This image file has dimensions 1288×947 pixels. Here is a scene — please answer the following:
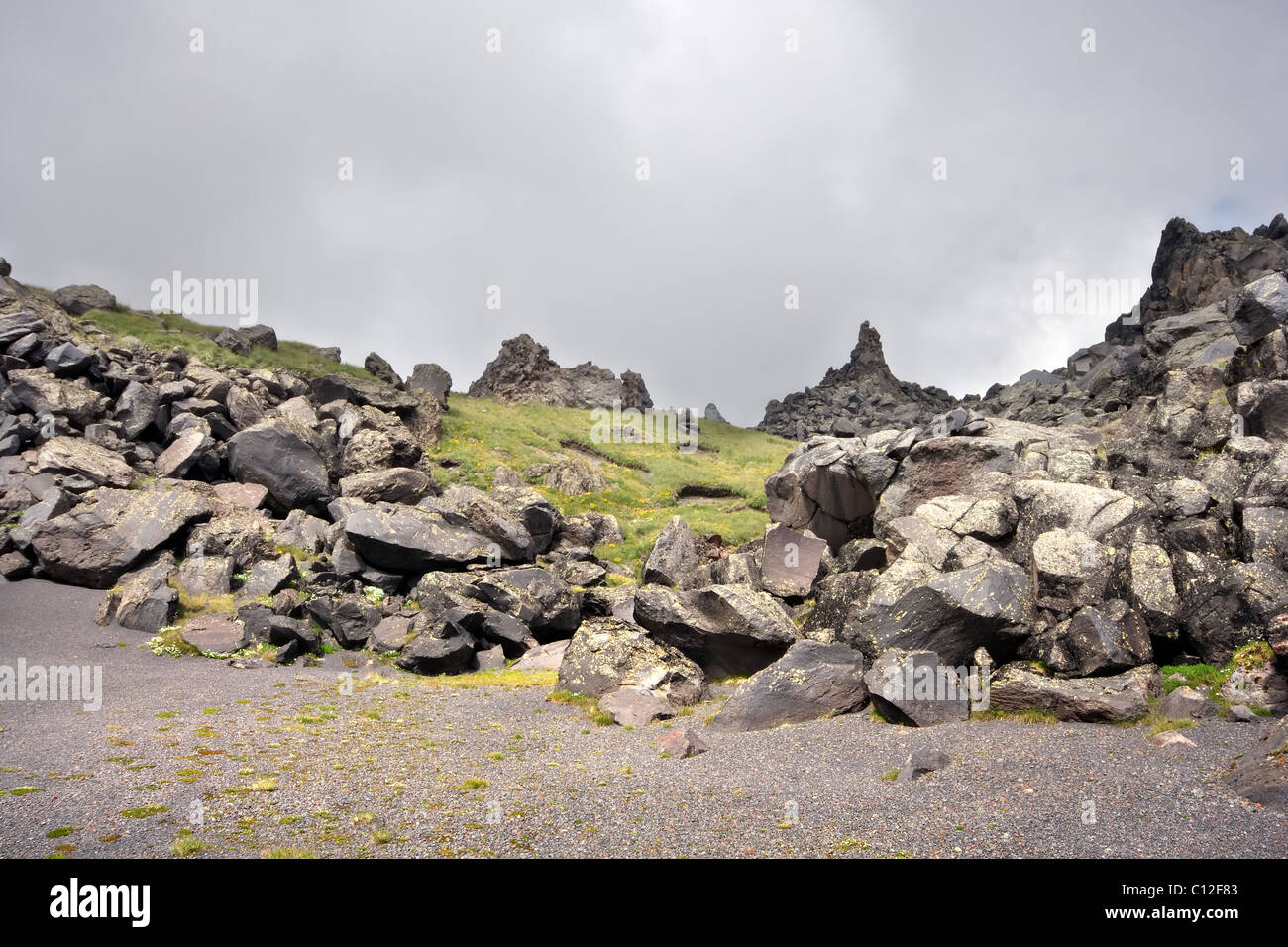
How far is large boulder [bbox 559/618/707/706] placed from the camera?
2117 cm

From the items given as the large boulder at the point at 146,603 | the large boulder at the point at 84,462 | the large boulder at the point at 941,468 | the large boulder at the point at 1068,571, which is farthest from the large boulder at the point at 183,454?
the large boulder at the point at 1068,571

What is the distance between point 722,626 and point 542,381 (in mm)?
94340

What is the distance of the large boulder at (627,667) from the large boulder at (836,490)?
11.9m

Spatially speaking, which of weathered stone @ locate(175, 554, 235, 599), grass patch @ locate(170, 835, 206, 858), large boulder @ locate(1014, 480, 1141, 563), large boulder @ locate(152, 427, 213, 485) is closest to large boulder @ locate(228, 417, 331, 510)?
large boulder @ locate(152, 427, 213, 485)

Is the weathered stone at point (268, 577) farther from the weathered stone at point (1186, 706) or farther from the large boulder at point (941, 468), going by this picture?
the weathered stone at point (1186, 706)

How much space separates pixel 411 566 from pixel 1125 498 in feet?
85.8

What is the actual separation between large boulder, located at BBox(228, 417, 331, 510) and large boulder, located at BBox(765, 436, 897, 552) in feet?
79.1

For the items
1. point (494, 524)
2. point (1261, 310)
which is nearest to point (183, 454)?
point (494, 524)

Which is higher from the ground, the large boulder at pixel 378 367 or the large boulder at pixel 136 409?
the large boulder at pixel 378 367

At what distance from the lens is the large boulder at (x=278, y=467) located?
117 ft

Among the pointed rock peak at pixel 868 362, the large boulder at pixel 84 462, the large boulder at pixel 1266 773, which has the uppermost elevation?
the pointed rock peak at pixel 868 362

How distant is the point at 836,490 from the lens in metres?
31.2
